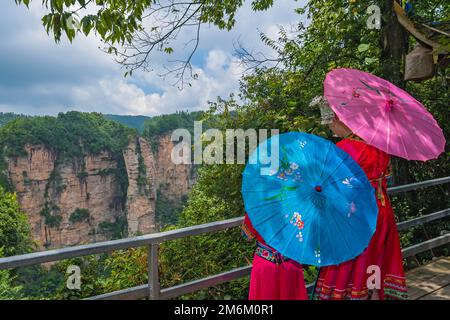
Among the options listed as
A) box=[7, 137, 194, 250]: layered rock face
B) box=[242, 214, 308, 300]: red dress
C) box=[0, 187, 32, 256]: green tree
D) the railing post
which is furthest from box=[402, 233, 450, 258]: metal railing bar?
box=[7, 137, 194, 250]: layered rock face

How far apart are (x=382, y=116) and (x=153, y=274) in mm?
1435

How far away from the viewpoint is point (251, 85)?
23.6ft

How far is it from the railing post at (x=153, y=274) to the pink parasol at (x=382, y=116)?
1186 millimetres

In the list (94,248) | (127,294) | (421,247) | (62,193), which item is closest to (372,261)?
(127,294)

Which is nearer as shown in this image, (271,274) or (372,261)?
(271,274)

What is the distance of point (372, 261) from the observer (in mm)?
2168

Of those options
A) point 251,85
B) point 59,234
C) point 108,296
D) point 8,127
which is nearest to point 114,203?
point 59,234

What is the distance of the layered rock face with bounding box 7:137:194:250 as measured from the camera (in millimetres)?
60438

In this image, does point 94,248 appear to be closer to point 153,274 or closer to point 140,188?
point 153,274

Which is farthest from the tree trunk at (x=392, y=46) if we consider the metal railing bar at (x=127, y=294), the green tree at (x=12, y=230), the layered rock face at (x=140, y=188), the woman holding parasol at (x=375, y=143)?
the layered rock face at (x=140, y=188)

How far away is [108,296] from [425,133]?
1.80 metres

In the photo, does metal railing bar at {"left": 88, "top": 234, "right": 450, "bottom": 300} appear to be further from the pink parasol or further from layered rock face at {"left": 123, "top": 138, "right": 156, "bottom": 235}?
layered rock face at {"left": 123, "top": 138, "right": 156, "bottom": 235}

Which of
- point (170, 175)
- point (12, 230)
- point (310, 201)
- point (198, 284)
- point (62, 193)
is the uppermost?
point (310, 201)
